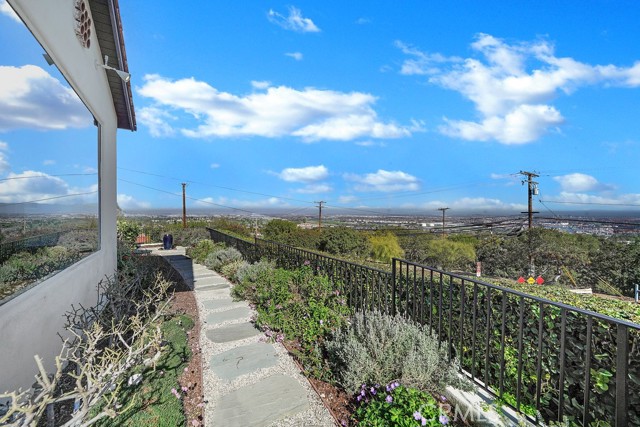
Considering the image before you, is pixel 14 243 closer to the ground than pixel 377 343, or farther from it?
farther from it

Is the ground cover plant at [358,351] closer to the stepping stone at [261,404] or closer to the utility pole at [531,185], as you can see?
the stepping stone at [261,404]

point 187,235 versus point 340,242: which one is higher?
point 187,235

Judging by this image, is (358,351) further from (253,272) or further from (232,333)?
(253,272)

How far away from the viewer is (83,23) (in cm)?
371

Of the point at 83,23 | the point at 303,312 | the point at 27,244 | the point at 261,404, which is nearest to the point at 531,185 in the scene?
the point at 303,312

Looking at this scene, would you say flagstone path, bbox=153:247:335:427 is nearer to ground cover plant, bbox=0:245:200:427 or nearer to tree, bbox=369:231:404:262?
ground cover plant, bbox=0:245:200:427

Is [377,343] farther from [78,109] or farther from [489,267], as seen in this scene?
[489,267]

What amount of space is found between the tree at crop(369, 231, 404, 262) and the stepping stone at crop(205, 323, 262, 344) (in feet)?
100

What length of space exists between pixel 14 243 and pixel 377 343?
9.58 feet

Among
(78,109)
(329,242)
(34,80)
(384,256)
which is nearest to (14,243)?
(34,80)

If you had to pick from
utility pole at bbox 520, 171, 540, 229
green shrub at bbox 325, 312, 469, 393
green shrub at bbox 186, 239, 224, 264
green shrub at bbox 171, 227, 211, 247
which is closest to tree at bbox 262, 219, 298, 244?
green shrub at bbox 171, 227, 211, 247

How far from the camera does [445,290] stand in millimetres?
3768

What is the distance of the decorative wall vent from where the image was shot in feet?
11.5

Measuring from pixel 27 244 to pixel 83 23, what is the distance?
2.99m
